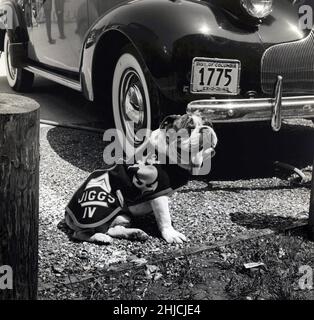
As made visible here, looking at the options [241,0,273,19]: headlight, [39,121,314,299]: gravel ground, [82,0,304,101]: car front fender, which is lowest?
[39,121,314,299]: gravel ground

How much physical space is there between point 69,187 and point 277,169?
5.01 ft

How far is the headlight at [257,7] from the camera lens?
391cm

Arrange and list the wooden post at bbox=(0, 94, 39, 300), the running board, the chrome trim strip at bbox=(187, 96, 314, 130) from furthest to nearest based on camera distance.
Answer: the running board < the chrome trim strip at bbox=(187, 96, 314, 130) < the wooden post at bbox=(0, 94, 39, 300)

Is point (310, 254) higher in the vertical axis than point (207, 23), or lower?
lower

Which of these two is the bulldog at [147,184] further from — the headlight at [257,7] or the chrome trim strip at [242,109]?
the headlight at [257,7]

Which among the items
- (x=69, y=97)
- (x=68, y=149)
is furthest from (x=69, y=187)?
(x=69, y=97)

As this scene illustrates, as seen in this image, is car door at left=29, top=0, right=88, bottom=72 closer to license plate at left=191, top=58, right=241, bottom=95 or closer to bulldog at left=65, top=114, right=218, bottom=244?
license plate at left=191, top=58, right=241, bottom=95

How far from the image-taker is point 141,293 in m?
2.75

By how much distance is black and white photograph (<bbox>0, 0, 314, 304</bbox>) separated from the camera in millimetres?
2566

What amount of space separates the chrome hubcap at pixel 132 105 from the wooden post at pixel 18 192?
186 cm

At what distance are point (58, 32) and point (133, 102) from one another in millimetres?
1539

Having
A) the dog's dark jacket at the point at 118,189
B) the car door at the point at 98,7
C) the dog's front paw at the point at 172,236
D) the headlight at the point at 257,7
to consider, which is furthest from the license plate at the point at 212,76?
the car door at the point at 98,7

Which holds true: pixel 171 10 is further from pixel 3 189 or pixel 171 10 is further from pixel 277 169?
pixel 3 189

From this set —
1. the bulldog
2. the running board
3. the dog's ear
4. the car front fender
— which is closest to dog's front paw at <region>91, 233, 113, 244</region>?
the bulldog
